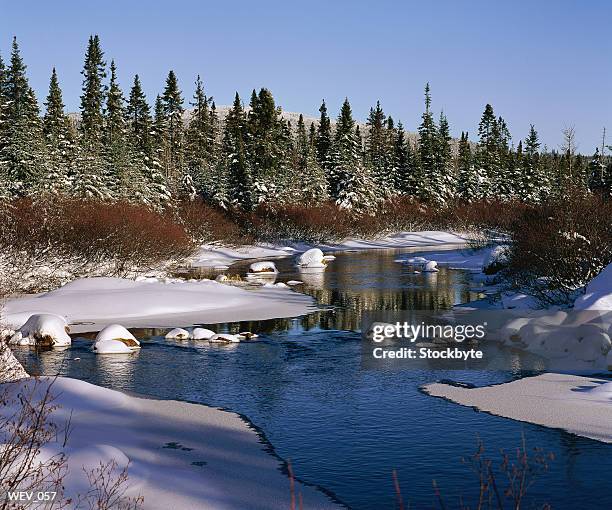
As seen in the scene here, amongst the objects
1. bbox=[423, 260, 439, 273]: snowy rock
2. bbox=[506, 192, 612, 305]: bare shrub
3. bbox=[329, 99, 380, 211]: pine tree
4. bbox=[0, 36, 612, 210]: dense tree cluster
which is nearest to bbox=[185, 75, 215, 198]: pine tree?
bbox=[0, 36, 612, 210]: dense tree cluster

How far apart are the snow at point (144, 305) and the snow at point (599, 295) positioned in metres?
9.17

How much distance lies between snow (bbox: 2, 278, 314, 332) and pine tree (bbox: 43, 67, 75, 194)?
1633 centimetres

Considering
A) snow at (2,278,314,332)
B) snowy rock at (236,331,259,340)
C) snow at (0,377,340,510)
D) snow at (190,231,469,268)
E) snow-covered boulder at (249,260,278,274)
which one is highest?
snow at (190,231,469,268)

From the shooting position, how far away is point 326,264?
4412cm

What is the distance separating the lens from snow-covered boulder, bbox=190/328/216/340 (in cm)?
1897

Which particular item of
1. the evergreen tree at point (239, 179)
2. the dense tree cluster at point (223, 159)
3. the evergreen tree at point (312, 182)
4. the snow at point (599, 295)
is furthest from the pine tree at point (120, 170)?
the snow at point (599, 295)

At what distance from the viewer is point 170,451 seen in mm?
9992

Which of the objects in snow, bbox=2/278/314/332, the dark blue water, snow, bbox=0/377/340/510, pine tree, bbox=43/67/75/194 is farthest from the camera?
pine tree, bbox=43/67/75/194

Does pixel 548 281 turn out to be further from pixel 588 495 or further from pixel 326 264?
Answer: pixel 326 264

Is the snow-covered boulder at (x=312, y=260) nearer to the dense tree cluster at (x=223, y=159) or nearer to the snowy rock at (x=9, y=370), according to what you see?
the dense tree cluster at (x=223, y=159)

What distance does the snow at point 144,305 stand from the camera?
72.3ft

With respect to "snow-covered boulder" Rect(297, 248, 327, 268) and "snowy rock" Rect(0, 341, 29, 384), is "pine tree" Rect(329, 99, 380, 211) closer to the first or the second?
"snow-covered boulder" Rect(297, 248, 327, 268)

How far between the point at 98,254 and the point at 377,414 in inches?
854

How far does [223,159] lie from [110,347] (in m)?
52.0
